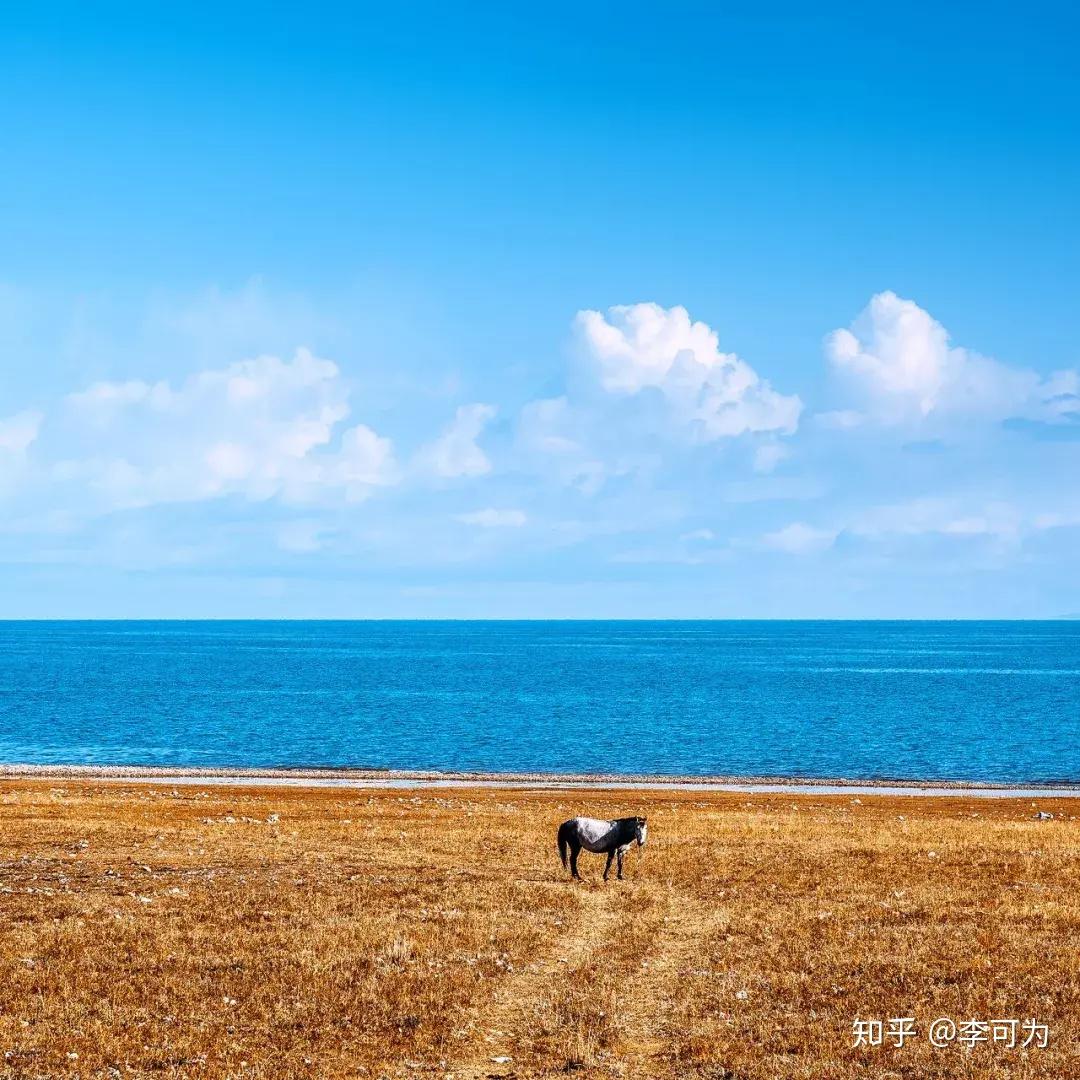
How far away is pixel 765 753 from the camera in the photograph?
9544 centimetres

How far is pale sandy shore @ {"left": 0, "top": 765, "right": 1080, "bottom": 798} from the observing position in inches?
2746

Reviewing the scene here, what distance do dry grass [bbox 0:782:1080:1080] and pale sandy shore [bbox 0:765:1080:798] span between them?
1293 inches

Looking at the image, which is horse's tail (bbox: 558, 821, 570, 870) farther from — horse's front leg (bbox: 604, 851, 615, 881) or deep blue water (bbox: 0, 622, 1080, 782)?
deep blue water (bbox: 0, 622, 1080, 782)

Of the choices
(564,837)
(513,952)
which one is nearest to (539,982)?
(513,952)

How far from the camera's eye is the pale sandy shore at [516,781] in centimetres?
6975

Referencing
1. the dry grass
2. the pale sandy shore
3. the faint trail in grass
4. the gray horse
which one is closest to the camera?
the faint trail in grass

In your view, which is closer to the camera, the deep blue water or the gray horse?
the gray horse

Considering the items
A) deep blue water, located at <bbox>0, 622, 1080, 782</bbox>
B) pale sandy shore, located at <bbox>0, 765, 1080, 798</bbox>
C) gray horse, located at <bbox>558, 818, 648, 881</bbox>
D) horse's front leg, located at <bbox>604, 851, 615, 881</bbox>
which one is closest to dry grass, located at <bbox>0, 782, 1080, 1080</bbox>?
horse's front leg, located at <bbox>604, 851, 615, 881</bbox>

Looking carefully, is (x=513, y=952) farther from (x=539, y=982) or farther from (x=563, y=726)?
(x=563, y=726)

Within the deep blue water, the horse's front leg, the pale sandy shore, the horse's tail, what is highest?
the horse's tail

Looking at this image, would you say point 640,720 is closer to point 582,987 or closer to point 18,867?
point 18,867

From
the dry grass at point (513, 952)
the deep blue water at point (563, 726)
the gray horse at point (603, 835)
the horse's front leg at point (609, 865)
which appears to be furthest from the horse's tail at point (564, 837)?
the deep blue water at point (563, 726)

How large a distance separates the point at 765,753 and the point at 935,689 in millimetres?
86794

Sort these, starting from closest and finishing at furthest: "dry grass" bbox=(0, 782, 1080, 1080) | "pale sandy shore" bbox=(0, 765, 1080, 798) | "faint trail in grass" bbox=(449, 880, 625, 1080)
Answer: "faint trail in grass" bbox=(449, 880, 625, 1080) → "dry grass" bbox=(0, 782, 1080, 1080) → "pale sandy shore" bbox=(0, 765, 1080, 798)
